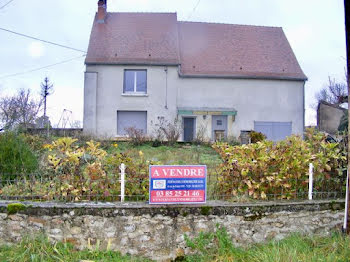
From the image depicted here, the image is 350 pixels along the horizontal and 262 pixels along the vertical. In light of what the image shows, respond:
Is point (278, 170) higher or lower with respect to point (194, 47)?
lower

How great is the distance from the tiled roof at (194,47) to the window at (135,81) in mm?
776

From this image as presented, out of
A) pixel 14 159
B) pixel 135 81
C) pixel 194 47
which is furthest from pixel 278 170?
pixel 194 47

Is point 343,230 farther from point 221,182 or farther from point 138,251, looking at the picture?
point 138,251

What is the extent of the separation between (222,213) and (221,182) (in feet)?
2.12

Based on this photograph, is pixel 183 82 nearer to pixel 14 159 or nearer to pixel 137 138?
pixel 137 138

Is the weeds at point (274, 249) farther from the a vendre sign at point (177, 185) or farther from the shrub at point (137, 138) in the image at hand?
the shrub at point (137, 138)

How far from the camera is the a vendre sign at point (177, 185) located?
5070 mm

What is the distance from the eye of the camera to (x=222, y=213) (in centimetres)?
504

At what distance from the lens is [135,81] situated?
1917 cm

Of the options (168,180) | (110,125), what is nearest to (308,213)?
(168,180)

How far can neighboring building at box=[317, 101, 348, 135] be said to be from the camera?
25845 mm

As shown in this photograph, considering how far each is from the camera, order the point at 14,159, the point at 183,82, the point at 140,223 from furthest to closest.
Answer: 1. the point at 183,82
2. the point at 14,159
3. the point at 140,223

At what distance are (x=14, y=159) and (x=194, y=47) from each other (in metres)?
16.5

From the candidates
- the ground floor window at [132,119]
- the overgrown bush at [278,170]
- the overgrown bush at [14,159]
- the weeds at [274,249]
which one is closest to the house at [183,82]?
the ground floor window at [132,119]
